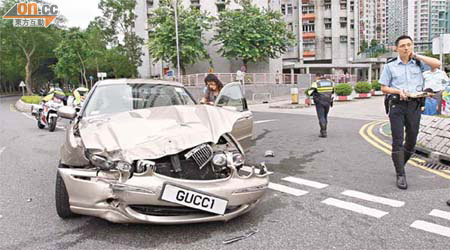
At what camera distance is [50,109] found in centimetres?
1152

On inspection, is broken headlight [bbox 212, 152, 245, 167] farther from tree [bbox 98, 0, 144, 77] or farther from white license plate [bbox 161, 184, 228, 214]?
tree [bbox 98, 0, 144, 77]

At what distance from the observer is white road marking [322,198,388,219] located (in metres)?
3.62

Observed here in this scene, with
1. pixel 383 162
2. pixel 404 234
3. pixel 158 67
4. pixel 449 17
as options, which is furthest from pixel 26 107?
pixel 449 17

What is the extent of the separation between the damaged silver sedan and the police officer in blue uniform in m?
2.16

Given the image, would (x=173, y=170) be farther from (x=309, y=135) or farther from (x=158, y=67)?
(x=158, y=67)

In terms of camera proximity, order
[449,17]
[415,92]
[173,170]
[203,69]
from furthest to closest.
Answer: [449,17] < [203,69] < [415,92] < [173,170]

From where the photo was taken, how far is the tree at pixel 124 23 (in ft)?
137

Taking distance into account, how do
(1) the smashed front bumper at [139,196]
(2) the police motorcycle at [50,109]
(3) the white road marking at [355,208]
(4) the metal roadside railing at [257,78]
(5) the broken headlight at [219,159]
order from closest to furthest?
(1) the smashed front bumper at [139,196]
(5) the broken headlight at [219,159]
(3) the white road marking at [355,208]
(2) the police motorcycle at [50,109]
(4) the metal roadside railing at [257,78]

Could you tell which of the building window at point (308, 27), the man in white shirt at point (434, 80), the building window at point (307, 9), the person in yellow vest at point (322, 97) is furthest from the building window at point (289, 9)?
the man in white shirt at point (434, 80)

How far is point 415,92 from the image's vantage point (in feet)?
14.4

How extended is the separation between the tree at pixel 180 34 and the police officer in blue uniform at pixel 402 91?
25893mm

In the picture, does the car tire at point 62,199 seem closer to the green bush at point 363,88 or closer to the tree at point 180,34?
the green bush at point 363,88

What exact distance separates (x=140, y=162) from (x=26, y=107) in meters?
26.2

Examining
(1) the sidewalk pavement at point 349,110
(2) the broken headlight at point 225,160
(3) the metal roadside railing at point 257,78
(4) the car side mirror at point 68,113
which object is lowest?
(1) the sidewalk pavement at point 349,110
